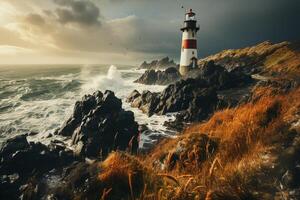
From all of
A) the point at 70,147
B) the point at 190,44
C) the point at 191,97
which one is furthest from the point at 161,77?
the point at 70,147

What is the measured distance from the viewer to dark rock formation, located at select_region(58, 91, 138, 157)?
1662 cm

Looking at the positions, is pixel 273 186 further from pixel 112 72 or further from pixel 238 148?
pixel 112 72

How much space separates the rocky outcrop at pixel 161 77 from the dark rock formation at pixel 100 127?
37.0 metres

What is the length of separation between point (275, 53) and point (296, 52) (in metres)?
6.49

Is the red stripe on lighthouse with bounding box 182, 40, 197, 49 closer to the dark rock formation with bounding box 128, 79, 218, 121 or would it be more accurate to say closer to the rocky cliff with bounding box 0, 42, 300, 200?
the dark rock formation with bounding box 128, 79, 218, 121

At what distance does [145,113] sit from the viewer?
28.1 meters

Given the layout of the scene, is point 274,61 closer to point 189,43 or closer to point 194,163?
point 189,43

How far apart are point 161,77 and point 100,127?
44.2 metres

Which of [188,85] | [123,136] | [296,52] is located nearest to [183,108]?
[188,85]

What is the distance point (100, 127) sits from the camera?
59.2 feet

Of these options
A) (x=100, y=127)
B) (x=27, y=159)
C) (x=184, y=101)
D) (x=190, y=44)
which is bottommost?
(x=27, y=159)

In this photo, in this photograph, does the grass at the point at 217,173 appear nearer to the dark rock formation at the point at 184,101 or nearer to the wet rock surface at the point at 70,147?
the wet rock surface at the point at 70,147

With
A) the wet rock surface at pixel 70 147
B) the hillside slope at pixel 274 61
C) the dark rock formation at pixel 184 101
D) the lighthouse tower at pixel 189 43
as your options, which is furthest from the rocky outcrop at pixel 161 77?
the wet rock surface at pixel 70 147

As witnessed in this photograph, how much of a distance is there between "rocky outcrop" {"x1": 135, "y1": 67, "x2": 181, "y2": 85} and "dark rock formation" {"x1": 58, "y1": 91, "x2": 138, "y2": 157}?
3704cm
